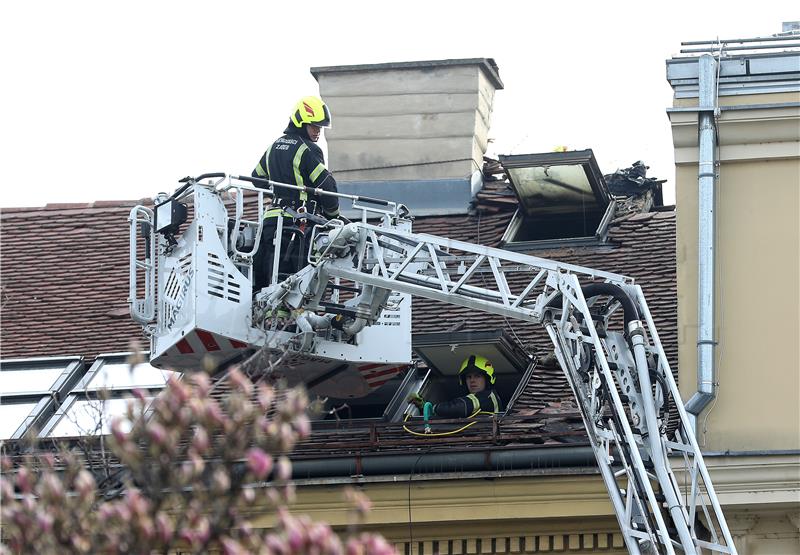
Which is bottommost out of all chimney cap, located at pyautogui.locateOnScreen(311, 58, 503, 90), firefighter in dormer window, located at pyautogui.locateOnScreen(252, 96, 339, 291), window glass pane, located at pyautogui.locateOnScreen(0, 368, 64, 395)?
window glass pane, located at pyautogui.locateOnScreen(0, 368, 64, 395)

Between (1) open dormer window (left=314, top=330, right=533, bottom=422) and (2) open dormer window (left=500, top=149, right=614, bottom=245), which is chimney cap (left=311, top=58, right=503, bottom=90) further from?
(1) open dormer window (left=314, top=330, right=533, bottom=422)

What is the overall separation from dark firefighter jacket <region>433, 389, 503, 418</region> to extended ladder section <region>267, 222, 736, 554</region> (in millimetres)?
1542

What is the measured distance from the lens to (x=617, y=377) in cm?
1562

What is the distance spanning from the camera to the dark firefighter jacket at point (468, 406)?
17828 millimetres

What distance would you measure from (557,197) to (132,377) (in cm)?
506

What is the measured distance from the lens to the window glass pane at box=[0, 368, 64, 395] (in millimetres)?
19188

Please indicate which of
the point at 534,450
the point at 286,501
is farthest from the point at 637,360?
the point at 286,501

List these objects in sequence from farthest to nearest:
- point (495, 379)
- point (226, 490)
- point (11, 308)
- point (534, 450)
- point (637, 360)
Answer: point (11, 308) < point (495, 379) < point (534, 450) < point (637, 360) < point (226, 490)

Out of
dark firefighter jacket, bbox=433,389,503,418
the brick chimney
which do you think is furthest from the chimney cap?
dark firefighter jacket, bbox=433,389,503,418

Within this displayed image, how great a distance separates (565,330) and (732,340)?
6.13 feet

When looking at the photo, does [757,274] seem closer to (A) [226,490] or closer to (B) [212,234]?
(B) [212,234]

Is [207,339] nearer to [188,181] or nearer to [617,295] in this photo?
[188,181]

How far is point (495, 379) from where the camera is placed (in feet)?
60.4

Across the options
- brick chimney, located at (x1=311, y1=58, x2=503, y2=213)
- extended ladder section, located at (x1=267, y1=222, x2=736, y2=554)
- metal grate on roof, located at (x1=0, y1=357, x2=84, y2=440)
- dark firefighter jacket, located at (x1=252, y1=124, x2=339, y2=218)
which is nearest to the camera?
extended ladder section, located at (x1=267, y1=222, x2=736, y2=554)
